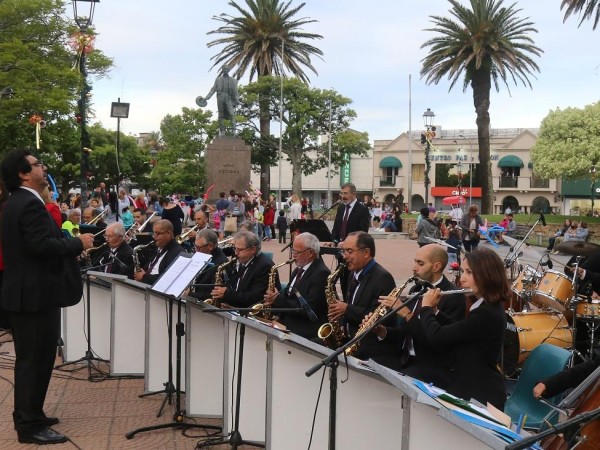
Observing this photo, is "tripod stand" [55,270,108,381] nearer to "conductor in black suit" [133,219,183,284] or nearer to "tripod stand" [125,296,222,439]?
"conductor in black suit" [133,219,183,284]

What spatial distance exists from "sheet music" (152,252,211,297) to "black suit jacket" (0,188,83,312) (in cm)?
72

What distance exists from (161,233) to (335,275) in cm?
256

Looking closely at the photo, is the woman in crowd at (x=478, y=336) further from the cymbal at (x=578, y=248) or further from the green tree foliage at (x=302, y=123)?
the green tree foliage at (x=302, y=123)

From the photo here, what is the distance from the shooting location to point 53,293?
557cm

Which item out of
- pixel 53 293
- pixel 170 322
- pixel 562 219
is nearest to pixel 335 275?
pixel 170 322

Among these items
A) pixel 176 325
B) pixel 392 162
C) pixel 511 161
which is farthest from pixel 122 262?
pixel 511 161

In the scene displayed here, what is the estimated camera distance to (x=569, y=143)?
55469 millimetres

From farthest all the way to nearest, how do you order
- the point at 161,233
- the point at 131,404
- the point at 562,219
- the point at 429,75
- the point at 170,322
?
the point at 429,75 < the point at 562,219 < the point at 161,233 < the point at 131,404 < the point at 170,322

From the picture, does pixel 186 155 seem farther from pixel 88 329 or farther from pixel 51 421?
pixel 51 421

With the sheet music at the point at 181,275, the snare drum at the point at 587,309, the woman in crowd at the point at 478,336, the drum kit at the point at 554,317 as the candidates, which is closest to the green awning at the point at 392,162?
the drum kit at the point at 554,317

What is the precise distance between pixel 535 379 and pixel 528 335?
3.00 metres

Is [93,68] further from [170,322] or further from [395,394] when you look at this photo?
[395,394]

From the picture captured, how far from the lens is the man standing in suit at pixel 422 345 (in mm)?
5090

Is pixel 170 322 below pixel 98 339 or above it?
above
